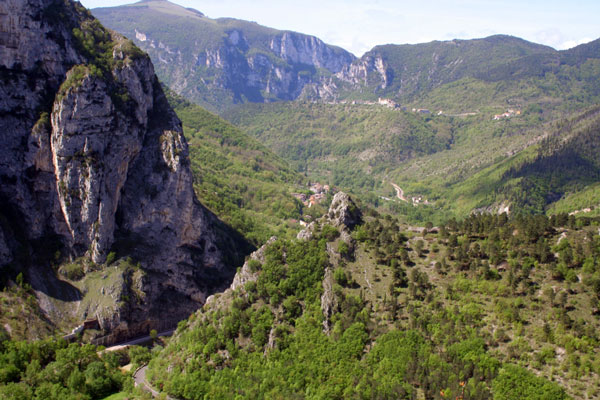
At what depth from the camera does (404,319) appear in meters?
66.6

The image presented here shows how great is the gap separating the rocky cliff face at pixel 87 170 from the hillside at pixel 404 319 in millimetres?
23931

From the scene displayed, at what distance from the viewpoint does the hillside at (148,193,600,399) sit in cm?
5625

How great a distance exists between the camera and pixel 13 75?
89.9 m

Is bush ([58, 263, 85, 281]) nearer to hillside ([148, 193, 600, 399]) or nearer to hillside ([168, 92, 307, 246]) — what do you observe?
hillside ([148, 193, 600, 399])

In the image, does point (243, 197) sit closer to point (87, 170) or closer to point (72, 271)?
point (87, 170)

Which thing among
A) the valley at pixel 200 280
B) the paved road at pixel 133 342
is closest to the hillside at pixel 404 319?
the valley at pixel 200 280

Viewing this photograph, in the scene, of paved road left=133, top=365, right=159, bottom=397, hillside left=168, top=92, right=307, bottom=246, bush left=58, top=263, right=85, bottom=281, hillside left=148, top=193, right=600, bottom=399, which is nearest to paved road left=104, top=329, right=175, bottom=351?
paved road left=133, top=365, right=159, bottom=397

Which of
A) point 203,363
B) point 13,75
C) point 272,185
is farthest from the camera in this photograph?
point 272,185

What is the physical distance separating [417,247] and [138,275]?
52980mm

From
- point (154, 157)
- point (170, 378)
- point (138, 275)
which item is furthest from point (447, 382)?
point (154, 157)

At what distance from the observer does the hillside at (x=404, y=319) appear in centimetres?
5625

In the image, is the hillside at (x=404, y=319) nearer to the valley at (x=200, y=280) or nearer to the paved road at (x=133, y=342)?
the valley at (x=200, y=280)

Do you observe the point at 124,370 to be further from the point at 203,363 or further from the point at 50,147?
the point at 50,147

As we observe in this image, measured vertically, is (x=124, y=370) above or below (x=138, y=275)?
below
